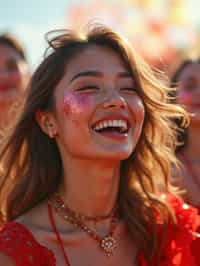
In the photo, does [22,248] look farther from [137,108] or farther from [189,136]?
[189,136]

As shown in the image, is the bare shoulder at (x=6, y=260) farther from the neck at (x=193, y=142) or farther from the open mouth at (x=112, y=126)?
the neck at (x=193, y=142)

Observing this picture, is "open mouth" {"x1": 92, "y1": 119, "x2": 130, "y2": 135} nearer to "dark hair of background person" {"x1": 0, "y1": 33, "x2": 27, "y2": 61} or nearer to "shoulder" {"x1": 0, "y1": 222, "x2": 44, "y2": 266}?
"shoulder" {"x1": 0, "y1": 222, "x2": 44, "y2": 266}

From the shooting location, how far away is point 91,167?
327cm

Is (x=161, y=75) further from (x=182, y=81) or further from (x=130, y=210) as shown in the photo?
(x=182, y=81)

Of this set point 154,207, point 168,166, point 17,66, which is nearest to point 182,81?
point 17,66

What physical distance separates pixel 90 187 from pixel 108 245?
0.26 metres

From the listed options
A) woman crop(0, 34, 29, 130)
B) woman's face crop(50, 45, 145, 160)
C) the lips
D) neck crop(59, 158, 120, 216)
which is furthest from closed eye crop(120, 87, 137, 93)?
woman crop(0, 34, 29, 130)

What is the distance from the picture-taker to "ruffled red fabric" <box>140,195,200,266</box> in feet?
10.8

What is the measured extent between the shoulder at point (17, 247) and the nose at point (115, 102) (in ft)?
2.01

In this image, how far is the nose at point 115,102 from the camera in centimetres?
316

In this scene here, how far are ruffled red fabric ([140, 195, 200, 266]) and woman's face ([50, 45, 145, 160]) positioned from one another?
0.44 metres

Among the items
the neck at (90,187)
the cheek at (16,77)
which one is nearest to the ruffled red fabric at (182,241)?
the neck at (90,187)

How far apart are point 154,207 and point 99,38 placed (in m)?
0.79

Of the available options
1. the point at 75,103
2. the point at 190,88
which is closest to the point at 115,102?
the point at 75,103
